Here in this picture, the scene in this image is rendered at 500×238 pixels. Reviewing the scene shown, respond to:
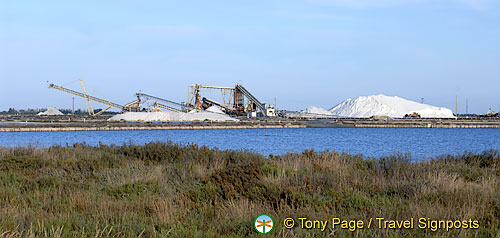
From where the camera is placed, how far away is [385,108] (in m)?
152

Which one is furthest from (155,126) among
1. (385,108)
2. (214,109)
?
(385,108)

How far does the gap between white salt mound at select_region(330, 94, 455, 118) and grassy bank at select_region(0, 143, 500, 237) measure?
140413 mm

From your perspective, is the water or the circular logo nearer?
the circular logo

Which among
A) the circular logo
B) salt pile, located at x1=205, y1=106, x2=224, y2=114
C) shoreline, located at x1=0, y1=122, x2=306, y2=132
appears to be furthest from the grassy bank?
salt pile, located at x1=205, y1=106, x2=224, y2=114

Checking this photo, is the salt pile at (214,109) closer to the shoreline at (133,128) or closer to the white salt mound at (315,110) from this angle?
the shoreline at (133,128)

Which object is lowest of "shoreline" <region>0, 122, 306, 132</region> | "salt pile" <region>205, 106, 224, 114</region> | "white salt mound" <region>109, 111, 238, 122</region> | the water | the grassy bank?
the water

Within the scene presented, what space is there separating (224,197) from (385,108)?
148910 millimetres

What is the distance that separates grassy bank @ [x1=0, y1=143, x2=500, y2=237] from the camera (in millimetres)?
6953

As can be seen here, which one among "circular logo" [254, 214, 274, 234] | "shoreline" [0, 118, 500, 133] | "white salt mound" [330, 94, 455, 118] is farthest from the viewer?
"white salt mound" [330, 94, 455, 118]

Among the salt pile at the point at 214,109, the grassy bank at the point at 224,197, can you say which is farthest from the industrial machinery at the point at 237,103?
the grassy bank at the point at 224,197

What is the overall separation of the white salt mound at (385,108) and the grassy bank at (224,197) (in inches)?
5528

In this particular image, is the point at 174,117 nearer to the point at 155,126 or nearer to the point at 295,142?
the point at 155,126

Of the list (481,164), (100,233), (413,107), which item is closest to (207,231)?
(100,233)

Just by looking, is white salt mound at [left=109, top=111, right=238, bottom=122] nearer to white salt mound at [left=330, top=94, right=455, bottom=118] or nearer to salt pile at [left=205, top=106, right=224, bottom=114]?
salt pile at [left=205, top=106, right=224, bottom=114]
